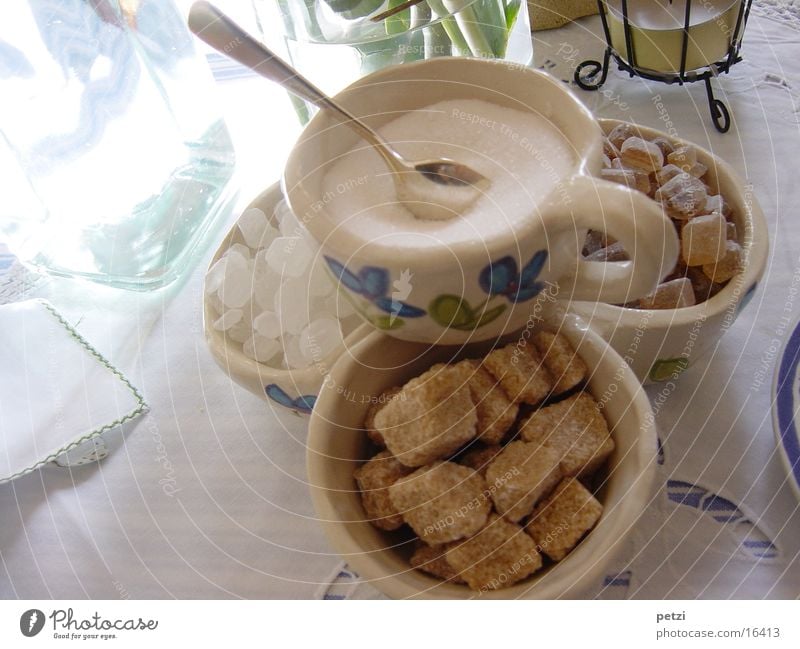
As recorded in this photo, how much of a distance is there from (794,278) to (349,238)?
295 mm

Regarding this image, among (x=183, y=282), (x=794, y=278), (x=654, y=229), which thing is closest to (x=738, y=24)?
(x=794, y=278)

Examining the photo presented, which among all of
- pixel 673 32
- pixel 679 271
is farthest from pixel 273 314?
pixel 673 32

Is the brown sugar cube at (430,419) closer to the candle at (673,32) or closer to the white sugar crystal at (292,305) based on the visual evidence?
the white sugar crystal at (292,305)

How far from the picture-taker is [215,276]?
0.44m

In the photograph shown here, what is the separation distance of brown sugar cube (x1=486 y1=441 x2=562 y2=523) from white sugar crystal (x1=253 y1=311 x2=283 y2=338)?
14 centimetres

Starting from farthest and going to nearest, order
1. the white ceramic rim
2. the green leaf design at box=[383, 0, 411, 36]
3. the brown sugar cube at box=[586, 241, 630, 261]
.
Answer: the green leaf design at box=[383, 0, 411, 36], the brown sugar cube at box=[586, 241, 630, 261], the white ceramic rim

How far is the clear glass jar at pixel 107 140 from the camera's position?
48cm

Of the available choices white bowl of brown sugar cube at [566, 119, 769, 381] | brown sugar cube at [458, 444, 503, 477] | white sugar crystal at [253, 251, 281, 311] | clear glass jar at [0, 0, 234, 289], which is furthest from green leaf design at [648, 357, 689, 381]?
clear glass jar at [0, 0, 234, 289]

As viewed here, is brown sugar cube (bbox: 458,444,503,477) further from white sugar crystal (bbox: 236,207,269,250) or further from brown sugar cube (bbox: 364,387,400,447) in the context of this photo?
white sugar crystal (bbox: 236,207,269,250)

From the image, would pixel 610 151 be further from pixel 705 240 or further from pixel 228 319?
pixel 228 319

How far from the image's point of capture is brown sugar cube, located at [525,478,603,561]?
0.32m

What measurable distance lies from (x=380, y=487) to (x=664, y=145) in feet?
0.87

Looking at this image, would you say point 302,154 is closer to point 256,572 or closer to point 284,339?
point 284,339
